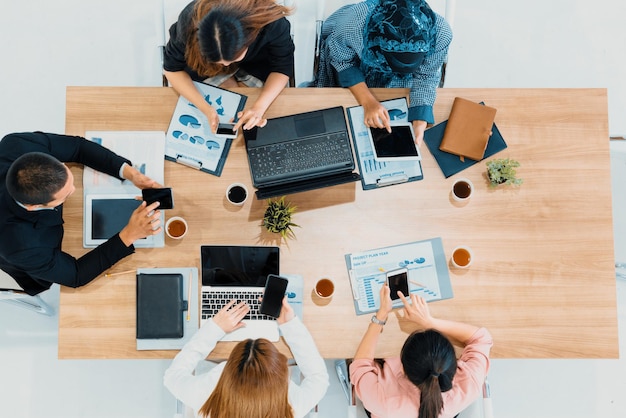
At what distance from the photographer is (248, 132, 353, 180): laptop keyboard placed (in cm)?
186

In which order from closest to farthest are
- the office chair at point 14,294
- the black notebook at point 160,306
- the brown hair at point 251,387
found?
the brown hair at point 251,387 < the black notebook at point 160,306 < the office chair at point 14,294

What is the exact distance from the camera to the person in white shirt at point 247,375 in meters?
1.59

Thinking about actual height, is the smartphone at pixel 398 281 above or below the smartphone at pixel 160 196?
below

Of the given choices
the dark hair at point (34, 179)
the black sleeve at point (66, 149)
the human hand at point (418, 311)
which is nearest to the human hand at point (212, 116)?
the black sleeve at point (66, 149)

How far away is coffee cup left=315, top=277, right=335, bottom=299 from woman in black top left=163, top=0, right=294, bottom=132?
62 centimetres

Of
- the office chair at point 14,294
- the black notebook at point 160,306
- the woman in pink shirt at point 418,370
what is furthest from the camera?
the office chair at point 14,294

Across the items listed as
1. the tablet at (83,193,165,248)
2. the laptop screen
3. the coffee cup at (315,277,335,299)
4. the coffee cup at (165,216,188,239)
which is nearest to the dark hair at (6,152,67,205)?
the tablet at (83,193,165,248)

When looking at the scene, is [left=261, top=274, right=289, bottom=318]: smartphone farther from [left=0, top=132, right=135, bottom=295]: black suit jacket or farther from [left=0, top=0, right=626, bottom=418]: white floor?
[left=0, top=0, right=626, bottom=418]: white floor

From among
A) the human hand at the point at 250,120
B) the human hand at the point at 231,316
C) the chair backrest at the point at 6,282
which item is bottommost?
the chair backrest at the point at 6,282

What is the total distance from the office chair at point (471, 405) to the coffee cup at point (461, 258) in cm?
51

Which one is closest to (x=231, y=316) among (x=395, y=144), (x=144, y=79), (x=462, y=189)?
(x=395, y=144)

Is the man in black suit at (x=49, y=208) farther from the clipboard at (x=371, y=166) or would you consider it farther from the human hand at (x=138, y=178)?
the clipboard at (x=371, y=166)

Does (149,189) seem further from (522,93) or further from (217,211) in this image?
(522,93)

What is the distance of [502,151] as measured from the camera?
6.47ft
